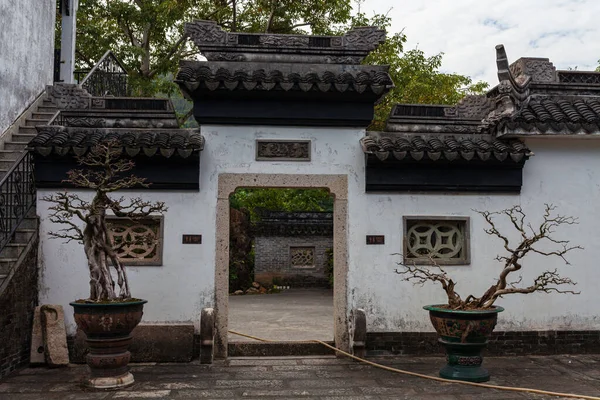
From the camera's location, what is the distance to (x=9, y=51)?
1005 centimetres

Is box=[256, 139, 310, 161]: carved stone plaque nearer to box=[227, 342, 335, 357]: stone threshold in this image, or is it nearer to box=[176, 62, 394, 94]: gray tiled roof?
box=[176, 62, 394, 94]: gray tiled roof

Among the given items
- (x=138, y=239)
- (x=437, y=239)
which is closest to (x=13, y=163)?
(x=138, y=239)

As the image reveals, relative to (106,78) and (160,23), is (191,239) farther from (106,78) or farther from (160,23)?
(160,23)

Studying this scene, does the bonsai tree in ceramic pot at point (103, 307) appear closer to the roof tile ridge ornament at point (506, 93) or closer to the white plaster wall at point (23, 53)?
the white plaster wall at point (23, 53)

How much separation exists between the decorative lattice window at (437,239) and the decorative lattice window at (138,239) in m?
3.28

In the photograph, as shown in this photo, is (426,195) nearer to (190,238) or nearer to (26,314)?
(190,238)

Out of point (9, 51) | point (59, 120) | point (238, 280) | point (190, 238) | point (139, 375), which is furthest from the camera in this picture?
point (238, 280)

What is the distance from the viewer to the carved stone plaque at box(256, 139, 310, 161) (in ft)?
25.5

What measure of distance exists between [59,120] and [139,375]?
482 cm

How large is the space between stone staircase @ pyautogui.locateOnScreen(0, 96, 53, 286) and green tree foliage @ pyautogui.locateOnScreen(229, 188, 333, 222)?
10140 mm

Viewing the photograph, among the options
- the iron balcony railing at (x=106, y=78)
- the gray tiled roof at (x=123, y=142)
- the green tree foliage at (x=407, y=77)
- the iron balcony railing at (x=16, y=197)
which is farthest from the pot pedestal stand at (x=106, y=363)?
the green tree foliage at (x=407, y=77)

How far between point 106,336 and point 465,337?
149 inches

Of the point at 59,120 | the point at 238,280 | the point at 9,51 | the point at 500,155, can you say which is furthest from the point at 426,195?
the point at 238,280

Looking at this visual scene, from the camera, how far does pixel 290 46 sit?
328 inches
